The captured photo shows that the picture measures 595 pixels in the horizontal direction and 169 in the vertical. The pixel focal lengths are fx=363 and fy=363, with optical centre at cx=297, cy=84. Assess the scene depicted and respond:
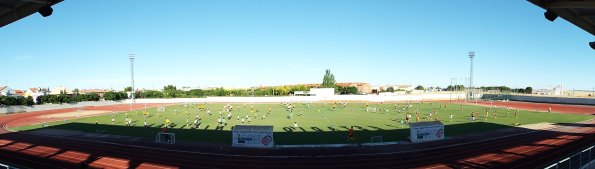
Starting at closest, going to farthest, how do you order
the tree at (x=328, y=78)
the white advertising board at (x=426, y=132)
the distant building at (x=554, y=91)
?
the white advertising board at (x=426, y=132)
the distant building at (x=554, y=91)
the tree at (x=328, y=78)

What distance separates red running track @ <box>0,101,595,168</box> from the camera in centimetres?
2173

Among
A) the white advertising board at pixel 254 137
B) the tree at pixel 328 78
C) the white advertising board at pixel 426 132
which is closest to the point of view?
the white advertising board at pixel 254 137

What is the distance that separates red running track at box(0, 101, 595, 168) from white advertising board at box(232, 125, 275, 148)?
1058 mm

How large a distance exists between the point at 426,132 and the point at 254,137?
13.8 meters

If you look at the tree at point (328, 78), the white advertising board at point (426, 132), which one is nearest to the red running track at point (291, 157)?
the white advertising board at point (426, 132)

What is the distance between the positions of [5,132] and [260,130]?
3041cm

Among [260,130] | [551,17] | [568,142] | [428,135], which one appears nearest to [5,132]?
[260,130]

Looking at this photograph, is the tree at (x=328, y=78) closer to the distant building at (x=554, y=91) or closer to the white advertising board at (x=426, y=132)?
the distant building at (x=554, y=91)

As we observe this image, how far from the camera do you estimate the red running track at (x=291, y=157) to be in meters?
21.7

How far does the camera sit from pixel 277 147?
2675cm

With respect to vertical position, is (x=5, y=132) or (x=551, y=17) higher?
(x=551, y=17)

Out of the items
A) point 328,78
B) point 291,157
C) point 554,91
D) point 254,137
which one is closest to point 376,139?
point 291,157

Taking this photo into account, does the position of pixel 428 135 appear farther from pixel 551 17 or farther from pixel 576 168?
pixel 551 17

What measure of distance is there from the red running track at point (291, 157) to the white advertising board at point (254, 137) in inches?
41.6
